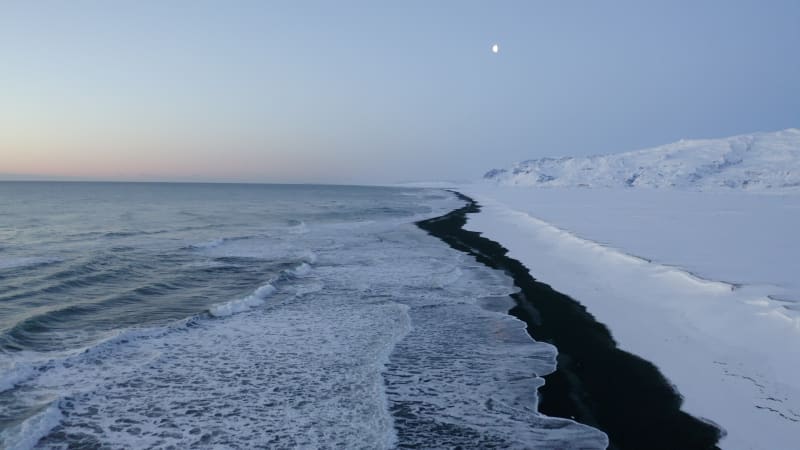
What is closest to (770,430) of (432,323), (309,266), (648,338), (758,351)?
(758,351)

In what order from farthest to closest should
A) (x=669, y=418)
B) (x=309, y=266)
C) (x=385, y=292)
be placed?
(x=309, y=266), (x=385, y=292), (x=669, y=418)

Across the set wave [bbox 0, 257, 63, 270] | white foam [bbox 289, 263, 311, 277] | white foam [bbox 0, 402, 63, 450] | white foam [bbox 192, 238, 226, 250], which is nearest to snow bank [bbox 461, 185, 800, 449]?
white foam [bbox 289, 263, 311, 277]

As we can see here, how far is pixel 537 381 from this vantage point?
9.90 m

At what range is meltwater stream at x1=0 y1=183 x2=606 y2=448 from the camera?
7.95 meters

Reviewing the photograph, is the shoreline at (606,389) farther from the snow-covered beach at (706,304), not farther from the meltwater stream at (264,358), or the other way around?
the meltwater stream at (264,358)

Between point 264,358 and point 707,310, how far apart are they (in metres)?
11.3

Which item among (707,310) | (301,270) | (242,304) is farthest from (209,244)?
(707,310)

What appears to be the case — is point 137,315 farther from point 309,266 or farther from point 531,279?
point 531,279

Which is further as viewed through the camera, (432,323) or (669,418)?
(432,323)

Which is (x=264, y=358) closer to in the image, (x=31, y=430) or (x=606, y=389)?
Answer: (x=31, y=430)

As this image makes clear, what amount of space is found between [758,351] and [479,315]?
6.91 m

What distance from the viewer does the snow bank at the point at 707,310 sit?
8.37m

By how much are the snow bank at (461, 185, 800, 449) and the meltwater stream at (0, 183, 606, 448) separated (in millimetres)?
2422

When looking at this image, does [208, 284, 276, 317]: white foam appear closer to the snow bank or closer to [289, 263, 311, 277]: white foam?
[289, 263, 311, 277]: white foam
